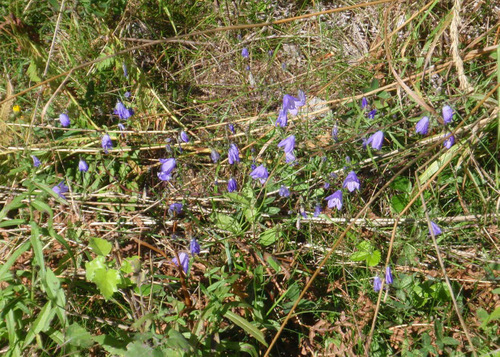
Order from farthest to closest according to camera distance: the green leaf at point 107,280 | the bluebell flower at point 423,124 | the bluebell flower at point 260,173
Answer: the bluebell flower at point 260,173
the bluebell flower at point 423,124
the green leaf at point 107,280

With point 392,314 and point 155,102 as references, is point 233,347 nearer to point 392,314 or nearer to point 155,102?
point 392,314

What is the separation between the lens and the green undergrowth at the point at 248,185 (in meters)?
1.88

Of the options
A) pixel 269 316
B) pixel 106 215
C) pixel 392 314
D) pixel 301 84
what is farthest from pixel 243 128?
pixel 392 314

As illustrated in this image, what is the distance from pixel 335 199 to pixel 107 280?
1095mm

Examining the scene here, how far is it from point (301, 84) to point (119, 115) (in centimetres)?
110

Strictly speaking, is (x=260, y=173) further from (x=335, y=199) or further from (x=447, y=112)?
(x=447, y=112)

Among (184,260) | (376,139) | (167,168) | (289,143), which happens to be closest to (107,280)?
(184,260)

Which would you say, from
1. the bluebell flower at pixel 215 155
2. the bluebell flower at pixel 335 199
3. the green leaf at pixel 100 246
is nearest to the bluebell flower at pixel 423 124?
the bluebell flower at pixel 335 199

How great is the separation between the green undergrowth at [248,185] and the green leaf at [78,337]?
0.01 m

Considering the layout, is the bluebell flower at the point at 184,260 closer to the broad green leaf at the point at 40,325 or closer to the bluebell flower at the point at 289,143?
the broad green leaf at the point at 40,325

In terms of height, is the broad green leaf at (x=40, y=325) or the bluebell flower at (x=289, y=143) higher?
the bluebell flower at (x=289, y=143)

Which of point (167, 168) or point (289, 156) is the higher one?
point (289, 156)

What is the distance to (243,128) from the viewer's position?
2.66m

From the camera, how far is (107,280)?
5.90 ft
